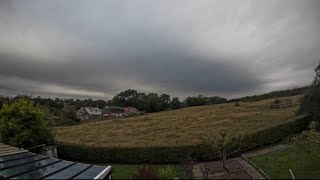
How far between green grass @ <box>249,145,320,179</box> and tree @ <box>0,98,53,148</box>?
1756cm

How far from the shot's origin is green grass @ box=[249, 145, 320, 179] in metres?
20.9

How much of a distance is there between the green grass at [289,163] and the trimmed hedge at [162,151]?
7.96 ft

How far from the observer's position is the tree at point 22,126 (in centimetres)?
2884

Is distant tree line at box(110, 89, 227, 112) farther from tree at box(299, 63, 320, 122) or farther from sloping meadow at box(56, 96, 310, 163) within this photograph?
tree at box(299, 63, 320, 122)

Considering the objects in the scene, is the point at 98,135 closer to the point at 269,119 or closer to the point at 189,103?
the point at 269,119

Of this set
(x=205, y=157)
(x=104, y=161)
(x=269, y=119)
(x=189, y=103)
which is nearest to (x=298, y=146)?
(x=205, y=157)

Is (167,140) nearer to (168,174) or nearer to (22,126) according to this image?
(22,126)

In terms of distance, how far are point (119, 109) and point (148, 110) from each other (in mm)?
18339

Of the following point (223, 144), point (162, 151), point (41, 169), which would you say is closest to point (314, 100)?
point (223, 144)

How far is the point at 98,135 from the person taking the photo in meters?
43.6

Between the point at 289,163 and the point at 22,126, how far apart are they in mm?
21130

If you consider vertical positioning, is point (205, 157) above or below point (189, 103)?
below

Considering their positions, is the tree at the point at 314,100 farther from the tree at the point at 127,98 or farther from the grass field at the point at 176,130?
the tree at the point at 127,98

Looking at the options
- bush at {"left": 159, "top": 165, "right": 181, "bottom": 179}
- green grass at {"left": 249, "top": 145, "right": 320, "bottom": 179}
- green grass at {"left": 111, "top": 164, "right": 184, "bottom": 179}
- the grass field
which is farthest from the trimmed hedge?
bush at {"left": 159, "top": 165, "right": 181, "bottom": 179}
